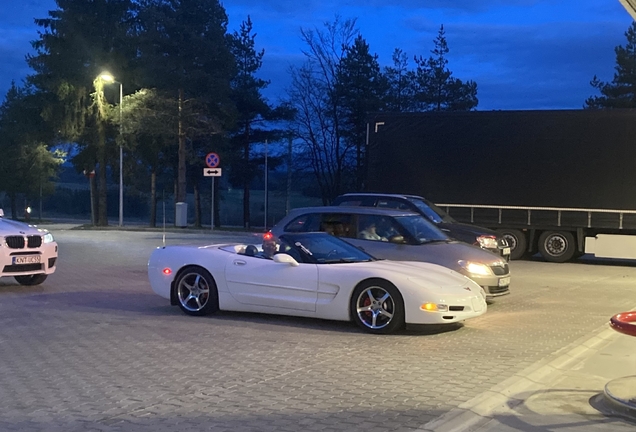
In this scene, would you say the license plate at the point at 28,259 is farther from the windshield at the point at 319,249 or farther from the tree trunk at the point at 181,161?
the tree trunk at the point at 181,161

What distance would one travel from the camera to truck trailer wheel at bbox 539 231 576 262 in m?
21.4

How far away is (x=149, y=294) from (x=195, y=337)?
411 cm

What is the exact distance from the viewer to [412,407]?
6.00 metres

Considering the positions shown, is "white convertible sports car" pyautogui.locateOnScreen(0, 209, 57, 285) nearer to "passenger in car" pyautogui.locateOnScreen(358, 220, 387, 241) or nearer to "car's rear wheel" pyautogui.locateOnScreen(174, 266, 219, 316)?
"car's rear wheel" pyautogui.locateOnScreen(174, 266, 219, 316)

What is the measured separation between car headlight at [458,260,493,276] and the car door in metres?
2.90

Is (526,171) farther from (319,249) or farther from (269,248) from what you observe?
(269,248)

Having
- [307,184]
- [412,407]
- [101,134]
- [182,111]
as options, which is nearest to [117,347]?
[412,407]

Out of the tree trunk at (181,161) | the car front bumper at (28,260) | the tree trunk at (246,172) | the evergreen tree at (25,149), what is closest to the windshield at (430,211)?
the car front bumper at (28,260)

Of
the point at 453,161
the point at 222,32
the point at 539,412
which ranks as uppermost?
the point at 222,32

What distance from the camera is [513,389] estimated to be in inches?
261

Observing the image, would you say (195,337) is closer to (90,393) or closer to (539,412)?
(90,393)

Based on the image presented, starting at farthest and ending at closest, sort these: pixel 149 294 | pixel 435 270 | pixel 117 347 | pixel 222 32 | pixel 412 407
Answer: pixel 222 32
pixel 149 294
pixel 435 270
pixel 117 347
pixel 412 407

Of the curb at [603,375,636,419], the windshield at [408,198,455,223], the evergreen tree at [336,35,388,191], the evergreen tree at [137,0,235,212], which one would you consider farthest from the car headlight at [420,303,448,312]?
the evergreen tree at [336,35,388,191]

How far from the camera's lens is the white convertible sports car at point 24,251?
12828 mm
